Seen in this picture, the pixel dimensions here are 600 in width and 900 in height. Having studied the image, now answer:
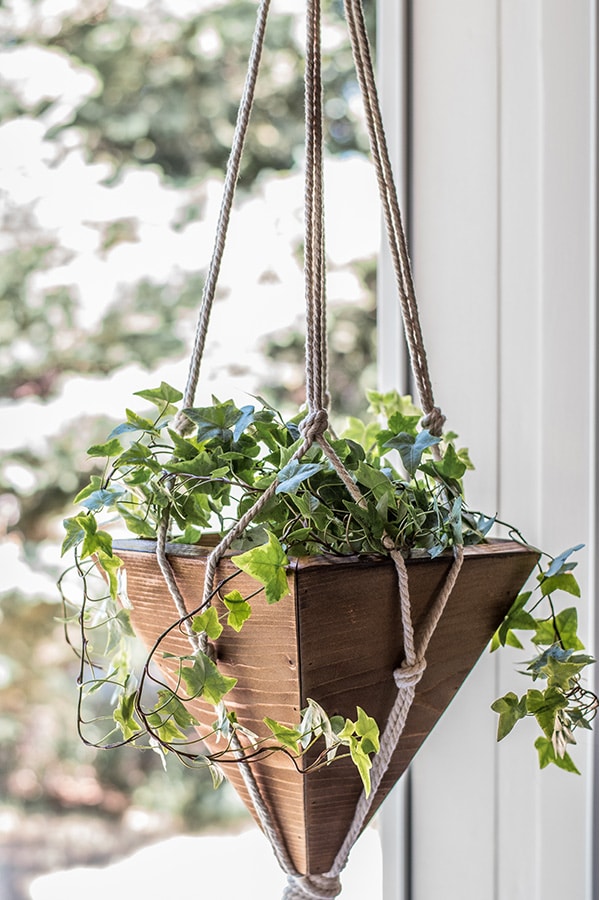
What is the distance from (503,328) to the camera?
94cm

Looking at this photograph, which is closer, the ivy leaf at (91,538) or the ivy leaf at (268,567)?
the ivy leaf at (268,567)

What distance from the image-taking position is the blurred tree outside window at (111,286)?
1.15 meters

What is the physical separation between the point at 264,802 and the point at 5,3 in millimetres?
1169

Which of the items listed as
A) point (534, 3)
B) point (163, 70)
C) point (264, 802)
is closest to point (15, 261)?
point (163, 70)

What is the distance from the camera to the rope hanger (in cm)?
54

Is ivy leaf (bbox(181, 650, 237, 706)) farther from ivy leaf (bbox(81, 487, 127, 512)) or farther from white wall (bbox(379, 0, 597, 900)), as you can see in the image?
white wall (bbox(379, 0, 597, 900))

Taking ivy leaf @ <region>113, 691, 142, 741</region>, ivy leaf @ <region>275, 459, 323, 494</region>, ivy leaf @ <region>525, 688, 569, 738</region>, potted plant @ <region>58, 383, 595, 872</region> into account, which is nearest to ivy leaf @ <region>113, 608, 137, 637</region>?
potted plant @ <region>58, 383, 595, 872</region>

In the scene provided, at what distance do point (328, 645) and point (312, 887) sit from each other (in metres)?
0.27

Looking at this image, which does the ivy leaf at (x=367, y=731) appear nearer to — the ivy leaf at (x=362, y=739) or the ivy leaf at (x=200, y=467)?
the ivy leaf at (x=362, y=739)

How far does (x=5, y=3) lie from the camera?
3.70 feet

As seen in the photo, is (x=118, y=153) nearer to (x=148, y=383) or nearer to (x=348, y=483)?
(x=148, y=383)

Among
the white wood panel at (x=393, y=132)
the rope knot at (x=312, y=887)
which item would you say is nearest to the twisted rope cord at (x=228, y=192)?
the white wood panel at (x=393, y=132)

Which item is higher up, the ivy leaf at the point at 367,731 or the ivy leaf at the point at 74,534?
the ivy leaf at the point at 74,534

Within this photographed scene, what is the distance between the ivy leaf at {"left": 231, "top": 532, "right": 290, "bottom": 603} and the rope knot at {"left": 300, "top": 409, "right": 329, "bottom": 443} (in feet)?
0.33
